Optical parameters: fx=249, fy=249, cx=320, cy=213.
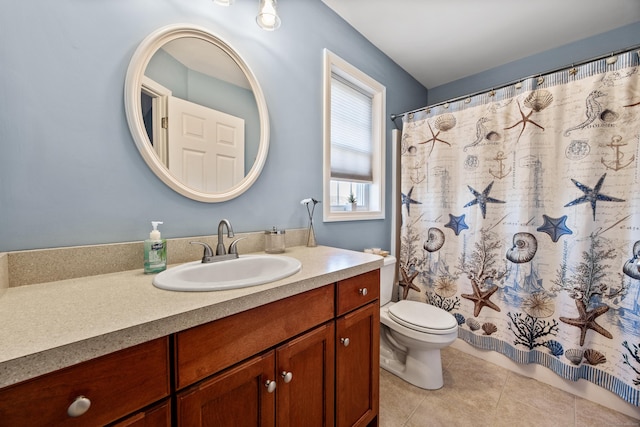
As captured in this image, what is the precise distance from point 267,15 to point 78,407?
1.48m

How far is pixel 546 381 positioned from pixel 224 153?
240 cm

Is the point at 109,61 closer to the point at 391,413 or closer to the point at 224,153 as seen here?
the point at 224,153

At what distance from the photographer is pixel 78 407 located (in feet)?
1.48

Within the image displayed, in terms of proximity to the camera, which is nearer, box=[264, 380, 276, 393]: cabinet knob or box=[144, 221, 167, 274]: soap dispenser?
box=[264, 380, 276, 393]: cabinet knob

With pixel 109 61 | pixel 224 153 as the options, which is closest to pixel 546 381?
→ pixel 224 153

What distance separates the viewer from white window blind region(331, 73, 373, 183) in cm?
187

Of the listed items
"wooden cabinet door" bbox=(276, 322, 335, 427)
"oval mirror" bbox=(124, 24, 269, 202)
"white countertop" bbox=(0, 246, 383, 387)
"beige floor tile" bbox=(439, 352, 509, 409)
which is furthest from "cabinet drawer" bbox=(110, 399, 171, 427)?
"beige floor tile" bbox=(439, 352, 509, 409)

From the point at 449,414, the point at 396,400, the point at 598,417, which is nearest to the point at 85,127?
the point at 396,400

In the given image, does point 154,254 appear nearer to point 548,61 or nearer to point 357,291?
point 357,291

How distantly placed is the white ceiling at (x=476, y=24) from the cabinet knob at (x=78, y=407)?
7.00ft

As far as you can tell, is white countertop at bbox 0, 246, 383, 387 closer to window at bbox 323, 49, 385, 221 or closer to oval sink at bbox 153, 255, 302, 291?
oval sink at bbox 153, 255, 302, 291

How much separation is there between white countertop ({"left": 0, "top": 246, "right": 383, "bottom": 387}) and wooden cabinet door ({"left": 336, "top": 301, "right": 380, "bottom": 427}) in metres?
0.29

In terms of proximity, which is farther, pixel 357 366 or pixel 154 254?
pixel 357 366

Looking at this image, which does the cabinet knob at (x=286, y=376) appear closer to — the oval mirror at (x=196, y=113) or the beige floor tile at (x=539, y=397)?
the oval mirror at (x=196, y=113)
